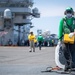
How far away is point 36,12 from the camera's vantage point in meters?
90.1

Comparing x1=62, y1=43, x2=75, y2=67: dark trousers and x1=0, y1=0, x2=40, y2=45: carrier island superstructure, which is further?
x1=0, y1=0, x2=40, y2=45: carrier island superstructure

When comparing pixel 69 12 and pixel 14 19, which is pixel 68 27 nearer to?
pixel 69 12

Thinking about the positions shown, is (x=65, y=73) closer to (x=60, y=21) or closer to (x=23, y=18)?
(x=60, y=21)

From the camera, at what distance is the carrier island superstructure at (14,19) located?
7869 centimetres

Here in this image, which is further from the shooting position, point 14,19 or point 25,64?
point 14,19

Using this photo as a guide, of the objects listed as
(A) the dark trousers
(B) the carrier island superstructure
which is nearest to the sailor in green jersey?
(A) the dark trousers

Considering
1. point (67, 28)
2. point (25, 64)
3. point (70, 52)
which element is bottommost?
point (25, 64)

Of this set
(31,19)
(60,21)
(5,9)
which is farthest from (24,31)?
(60,21)

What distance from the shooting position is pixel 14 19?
274ft

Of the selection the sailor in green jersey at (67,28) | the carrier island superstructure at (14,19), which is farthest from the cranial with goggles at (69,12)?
the carrier island superstructure at (14,19)

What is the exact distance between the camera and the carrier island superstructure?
258 feet

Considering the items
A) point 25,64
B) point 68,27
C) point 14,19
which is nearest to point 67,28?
point 68,27

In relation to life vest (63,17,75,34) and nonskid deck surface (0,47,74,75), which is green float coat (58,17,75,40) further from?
A: nonskid deck surface (0,47,74,75)

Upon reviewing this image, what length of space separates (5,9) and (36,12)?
35.8 feet
